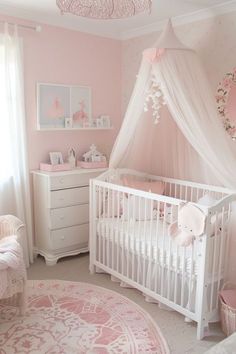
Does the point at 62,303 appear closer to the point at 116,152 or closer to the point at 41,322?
the point at 41,322

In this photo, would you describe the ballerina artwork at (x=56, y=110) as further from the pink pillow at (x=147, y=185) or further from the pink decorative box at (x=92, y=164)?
the pink pillow at (x=147, y=185)

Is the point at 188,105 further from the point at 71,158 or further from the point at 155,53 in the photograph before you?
the point at 71,158

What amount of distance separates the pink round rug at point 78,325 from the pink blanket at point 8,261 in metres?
0.35

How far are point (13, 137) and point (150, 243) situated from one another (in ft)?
5.80

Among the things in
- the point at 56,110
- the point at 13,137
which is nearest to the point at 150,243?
the point at 13,137

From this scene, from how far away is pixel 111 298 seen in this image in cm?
304

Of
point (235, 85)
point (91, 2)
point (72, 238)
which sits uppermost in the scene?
point (91, 2)

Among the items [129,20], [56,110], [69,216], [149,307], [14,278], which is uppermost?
[129,20]

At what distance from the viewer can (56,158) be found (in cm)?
382

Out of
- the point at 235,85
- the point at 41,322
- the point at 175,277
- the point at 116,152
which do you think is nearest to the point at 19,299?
the point at 41,322

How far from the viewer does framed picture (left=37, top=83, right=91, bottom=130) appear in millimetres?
3754

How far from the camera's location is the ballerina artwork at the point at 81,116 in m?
4.04

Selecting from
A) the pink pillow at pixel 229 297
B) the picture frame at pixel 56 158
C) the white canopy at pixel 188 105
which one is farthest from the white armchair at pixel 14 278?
the pink pillow at pixel 229 297

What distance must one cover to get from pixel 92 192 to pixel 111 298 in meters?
1.03
